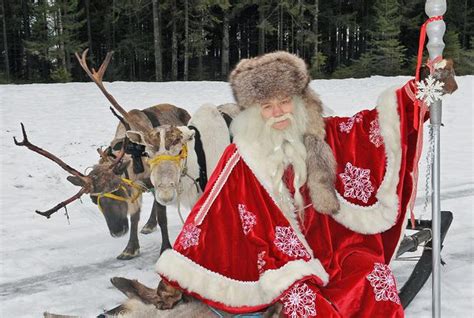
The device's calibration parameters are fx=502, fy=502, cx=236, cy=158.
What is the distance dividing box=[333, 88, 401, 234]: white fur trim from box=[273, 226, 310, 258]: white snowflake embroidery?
32cm

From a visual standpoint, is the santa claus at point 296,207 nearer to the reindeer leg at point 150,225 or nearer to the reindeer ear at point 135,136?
the reindeer ear at point 135,136

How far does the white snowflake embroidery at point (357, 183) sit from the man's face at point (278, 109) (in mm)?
467

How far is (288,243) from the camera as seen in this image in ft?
8.73

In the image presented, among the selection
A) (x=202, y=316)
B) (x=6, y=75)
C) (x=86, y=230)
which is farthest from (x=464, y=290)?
(x=6, y=75)

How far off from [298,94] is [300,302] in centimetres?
116

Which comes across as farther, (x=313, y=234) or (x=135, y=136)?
(x=135, y=136)

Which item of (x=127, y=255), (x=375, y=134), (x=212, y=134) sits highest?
(x=375, y=134)

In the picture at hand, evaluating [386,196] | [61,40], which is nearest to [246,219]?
[386,196]

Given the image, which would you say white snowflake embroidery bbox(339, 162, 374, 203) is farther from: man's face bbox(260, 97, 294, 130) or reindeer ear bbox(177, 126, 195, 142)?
reindeer ear bbox(177, 126, 195, 142)

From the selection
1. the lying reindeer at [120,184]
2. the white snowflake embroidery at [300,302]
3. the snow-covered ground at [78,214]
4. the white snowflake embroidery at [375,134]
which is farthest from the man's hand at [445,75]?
the lying reindeer at [120,184]

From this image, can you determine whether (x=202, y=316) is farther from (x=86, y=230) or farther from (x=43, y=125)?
(x=43, y=125)

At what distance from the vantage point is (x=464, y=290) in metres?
3.79

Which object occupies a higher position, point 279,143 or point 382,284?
point 279,143

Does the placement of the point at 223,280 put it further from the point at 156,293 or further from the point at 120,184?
the point at 120,184
